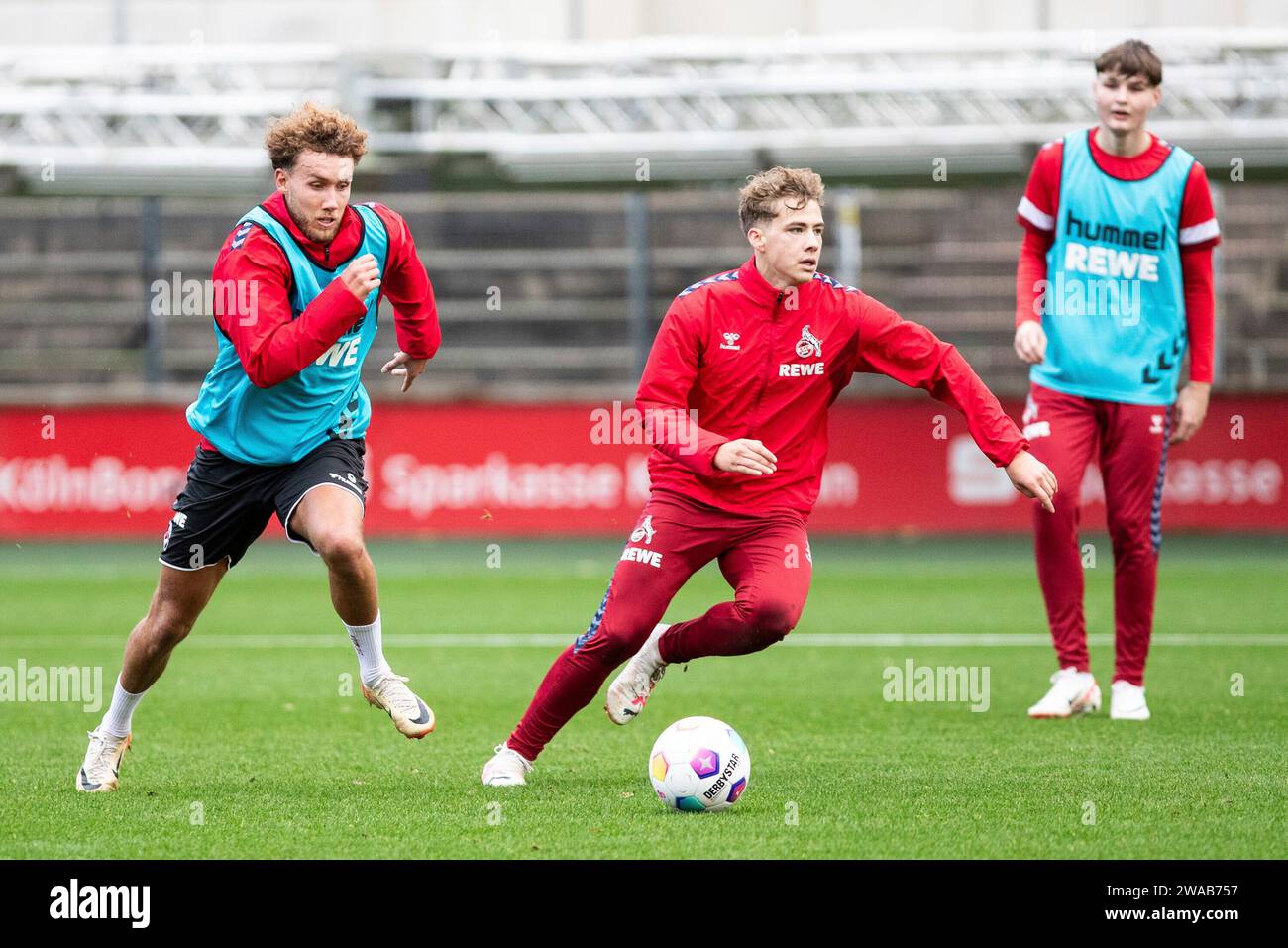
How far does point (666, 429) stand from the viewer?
558 cm

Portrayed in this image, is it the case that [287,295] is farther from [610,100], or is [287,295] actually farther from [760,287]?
[610,100]

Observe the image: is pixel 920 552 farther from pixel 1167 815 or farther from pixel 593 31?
pixel 1167 815

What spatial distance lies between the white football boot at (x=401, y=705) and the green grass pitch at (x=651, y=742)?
0.21m

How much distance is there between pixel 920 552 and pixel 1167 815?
1098cm

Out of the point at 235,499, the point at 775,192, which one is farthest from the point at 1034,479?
the point at 235,499

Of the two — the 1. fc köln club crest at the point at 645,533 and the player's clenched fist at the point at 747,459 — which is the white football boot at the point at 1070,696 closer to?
the 1. fc köln club crest at the point at 645,533

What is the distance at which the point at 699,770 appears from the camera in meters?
5.25

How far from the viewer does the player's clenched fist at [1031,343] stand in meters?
6.93

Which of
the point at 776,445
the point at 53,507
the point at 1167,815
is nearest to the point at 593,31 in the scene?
the point at 53,507

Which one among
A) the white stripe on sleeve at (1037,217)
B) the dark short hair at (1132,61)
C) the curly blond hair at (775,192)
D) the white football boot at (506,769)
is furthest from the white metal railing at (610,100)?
the white football boot at (506,769)

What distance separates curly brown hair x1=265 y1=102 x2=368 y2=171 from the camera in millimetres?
5508

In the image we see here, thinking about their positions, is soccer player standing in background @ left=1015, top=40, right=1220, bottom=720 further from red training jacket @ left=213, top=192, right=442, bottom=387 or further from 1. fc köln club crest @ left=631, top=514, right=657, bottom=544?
red training jacket @ left=213, top=192, right=442, bottom=387

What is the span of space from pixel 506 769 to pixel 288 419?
4.38ft

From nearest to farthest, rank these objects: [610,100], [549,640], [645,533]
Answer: [645,533]
[549,640]
[610,100]
